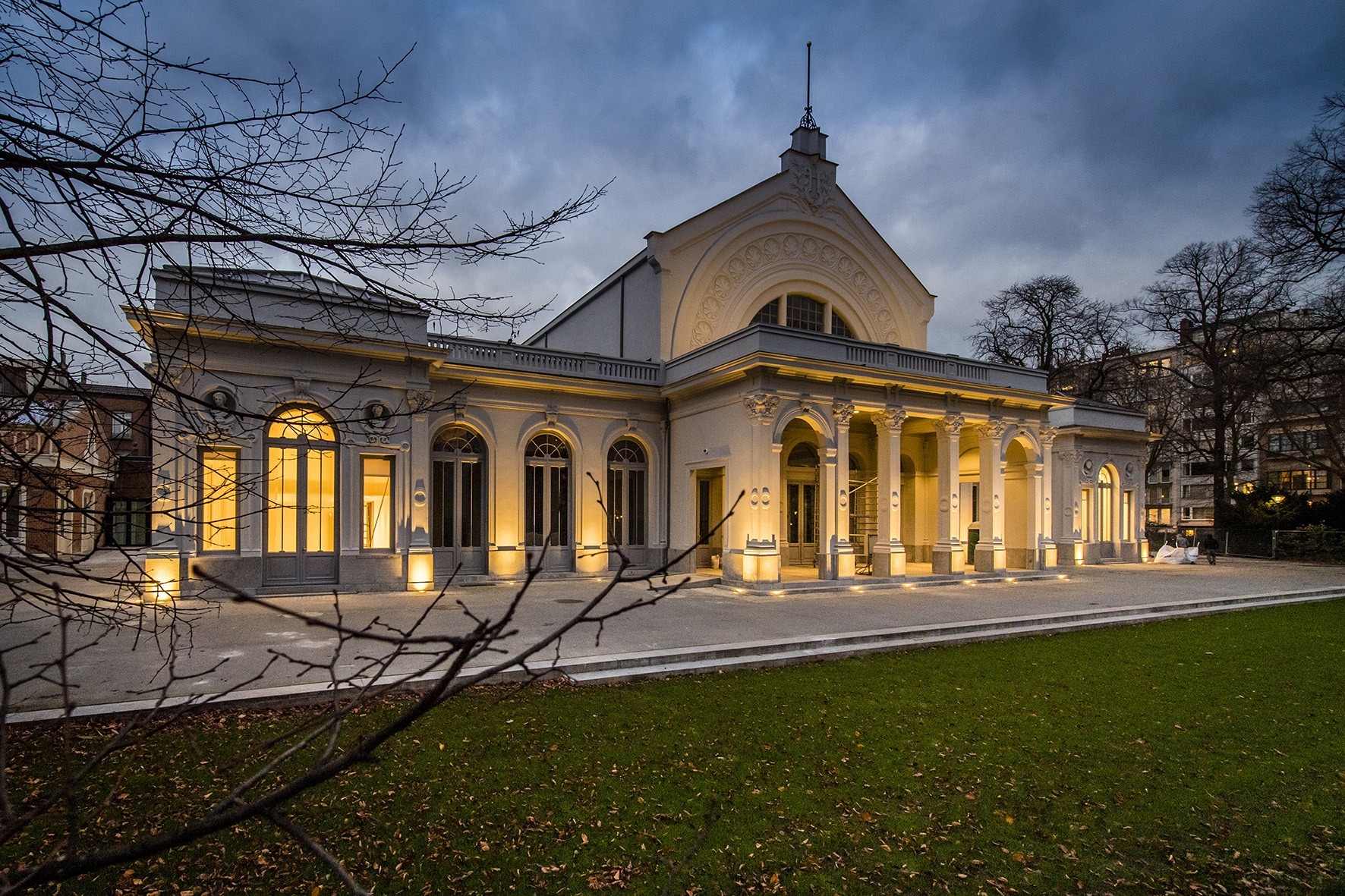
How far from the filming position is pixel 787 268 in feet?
73.7

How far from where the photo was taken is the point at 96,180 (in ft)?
9.54

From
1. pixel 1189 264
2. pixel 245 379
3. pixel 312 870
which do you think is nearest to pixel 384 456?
pixel 245 379

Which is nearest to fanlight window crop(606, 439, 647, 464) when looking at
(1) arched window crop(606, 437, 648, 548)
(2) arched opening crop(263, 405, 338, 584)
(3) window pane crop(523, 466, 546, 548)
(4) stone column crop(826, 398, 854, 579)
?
(1) arched window crop(606, 437, 648, 548)

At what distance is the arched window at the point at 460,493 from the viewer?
59.3 ft

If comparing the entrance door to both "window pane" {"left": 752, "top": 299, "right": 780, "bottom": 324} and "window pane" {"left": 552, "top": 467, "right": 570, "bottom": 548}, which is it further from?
"window pane" {"left": 552, "top": 467, "right": 570, "bottom": 548}

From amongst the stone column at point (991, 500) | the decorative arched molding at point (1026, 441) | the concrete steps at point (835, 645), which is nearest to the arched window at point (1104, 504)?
the decorative arched molding at point (1026, 441)

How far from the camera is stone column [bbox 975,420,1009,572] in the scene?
20.4 meters

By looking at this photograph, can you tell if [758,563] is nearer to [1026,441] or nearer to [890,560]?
[890,560]

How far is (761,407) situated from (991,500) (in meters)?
8.21

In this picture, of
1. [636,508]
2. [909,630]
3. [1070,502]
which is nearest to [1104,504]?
[1070,502]

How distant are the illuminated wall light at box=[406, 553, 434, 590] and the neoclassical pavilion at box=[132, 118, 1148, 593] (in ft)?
0.16

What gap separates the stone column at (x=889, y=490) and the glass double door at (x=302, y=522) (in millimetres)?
13305

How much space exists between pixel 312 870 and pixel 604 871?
1.73m

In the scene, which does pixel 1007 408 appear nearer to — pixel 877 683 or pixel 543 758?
pixel 877 683
